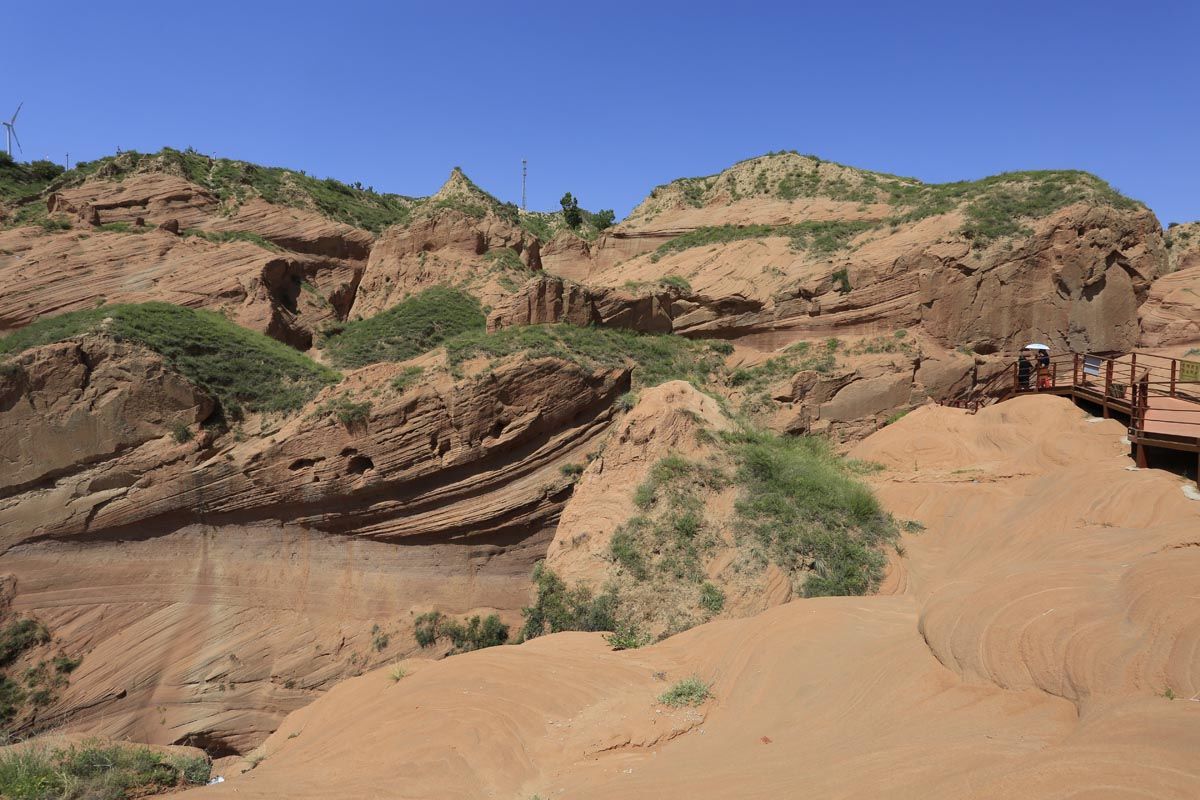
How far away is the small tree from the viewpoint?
160 ft

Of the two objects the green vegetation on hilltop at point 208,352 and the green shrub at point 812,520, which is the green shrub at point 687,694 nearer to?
the green shrub at point 812,520

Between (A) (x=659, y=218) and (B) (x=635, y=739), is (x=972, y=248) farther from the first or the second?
(B) (x=635, y=739)

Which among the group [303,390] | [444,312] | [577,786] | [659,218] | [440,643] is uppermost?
[659,218]

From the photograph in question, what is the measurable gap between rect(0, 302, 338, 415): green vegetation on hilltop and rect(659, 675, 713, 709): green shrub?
46.0 ft

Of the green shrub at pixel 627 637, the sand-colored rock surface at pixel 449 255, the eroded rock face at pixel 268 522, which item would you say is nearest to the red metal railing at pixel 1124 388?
the green shrub at pixel 627 637

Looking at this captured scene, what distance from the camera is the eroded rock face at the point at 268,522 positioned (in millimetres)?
15523

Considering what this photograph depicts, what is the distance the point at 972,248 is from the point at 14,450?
29.6 m

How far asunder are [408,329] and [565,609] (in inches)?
564

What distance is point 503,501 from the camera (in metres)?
16.0

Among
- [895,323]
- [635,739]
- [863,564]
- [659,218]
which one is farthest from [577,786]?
[659,218]

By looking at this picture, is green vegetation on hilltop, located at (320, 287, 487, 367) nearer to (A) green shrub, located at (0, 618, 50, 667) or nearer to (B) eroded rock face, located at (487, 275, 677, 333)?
(B) eroded rock face, located at (487, 275, 677, 333)

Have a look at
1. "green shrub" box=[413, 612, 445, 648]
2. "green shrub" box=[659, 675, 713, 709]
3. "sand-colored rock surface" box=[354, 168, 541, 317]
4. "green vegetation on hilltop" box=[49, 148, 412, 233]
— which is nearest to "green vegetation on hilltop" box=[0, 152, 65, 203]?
"green vegetation on hilltop" box=[49, 148, 412, 233]

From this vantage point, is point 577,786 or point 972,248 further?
point 972,248

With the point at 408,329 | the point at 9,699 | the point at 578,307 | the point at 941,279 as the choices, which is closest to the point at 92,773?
the point at 9,699
